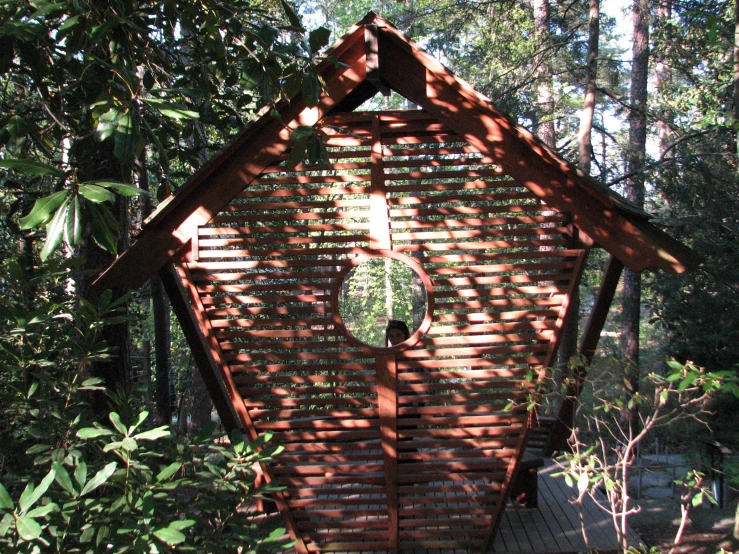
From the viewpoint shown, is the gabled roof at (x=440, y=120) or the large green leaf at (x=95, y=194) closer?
the large green leaf at (x=95, y=194)

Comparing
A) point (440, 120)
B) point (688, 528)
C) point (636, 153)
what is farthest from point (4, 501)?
point (636, 153)

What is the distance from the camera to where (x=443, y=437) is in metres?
5.08

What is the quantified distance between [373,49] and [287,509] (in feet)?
12.0

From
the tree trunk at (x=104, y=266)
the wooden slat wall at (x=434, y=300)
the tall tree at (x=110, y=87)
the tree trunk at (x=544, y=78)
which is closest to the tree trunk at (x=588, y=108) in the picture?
the tree trunk at (x=544, y=78)

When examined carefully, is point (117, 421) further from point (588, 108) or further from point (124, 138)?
point (588, 108)

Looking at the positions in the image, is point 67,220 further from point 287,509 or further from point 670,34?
point 670,34

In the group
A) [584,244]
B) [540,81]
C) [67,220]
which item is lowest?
[67,220]

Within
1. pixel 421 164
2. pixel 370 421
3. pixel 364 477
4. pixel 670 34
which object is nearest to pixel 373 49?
pixel 421 164

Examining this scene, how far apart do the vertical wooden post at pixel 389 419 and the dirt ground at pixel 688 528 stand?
317cm

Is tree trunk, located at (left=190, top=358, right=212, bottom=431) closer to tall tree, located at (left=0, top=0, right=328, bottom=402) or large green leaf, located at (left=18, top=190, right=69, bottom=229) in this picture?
tall tree, located at (left=0, top=0, right=328, bottom=402)

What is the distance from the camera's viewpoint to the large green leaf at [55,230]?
197 cm

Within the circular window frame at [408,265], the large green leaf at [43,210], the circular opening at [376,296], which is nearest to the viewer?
the large green leaf at [43,210]

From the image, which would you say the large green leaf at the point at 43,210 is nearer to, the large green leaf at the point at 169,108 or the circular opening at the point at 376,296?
the large green leaf at the point at 169,108

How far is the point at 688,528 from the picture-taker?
292 inches
